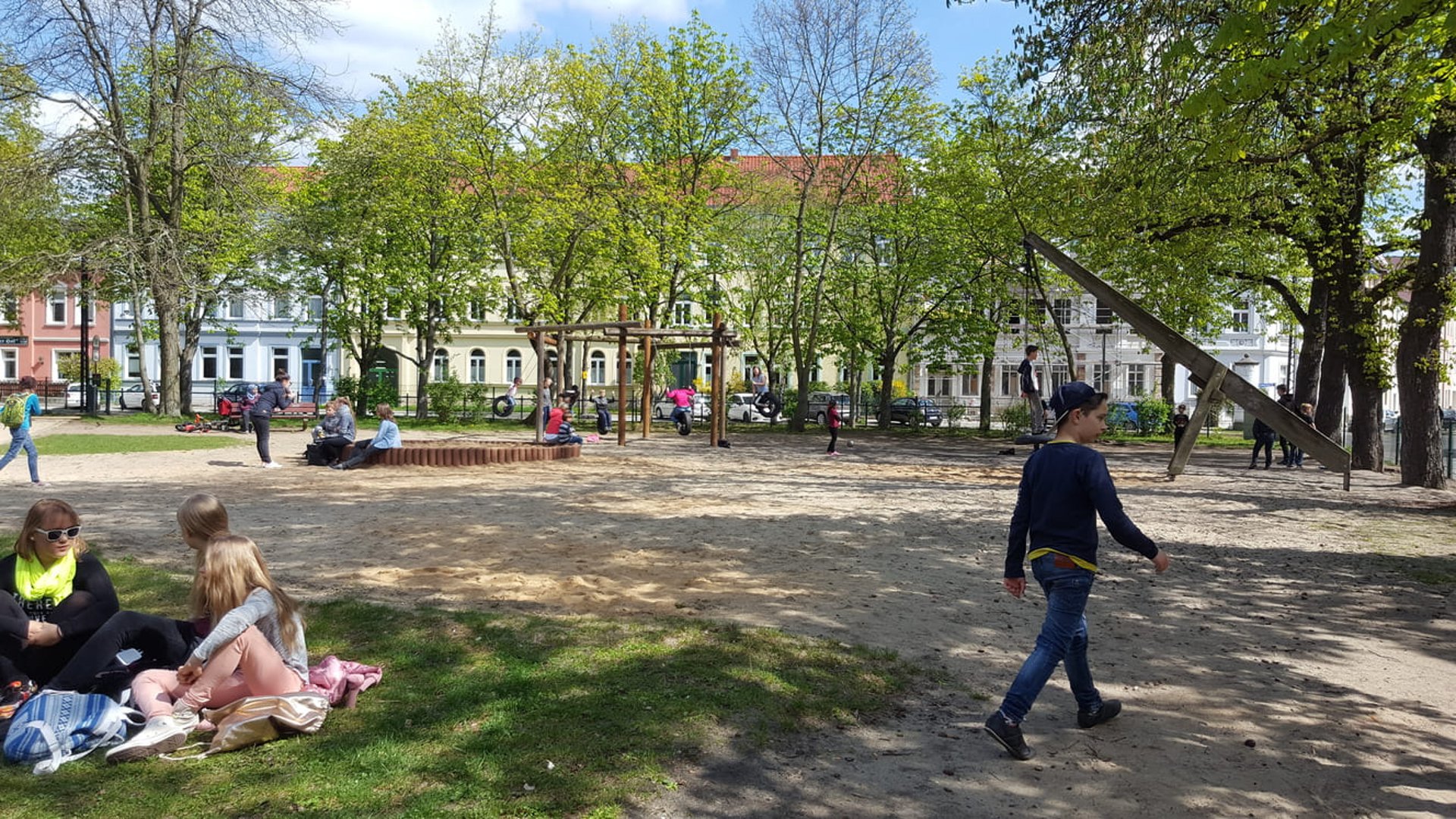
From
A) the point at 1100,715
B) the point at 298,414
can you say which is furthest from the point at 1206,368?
the point at 298,414

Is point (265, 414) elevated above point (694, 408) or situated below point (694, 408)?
above

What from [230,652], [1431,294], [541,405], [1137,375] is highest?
[1431,294]

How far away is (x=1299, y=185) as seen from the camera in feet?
61.9

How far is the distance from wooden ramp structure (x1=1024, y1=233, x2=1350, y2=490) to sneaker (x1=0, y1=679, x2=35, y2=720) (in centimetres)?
1065

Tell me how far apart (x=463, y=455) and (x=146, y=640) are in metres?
13.3

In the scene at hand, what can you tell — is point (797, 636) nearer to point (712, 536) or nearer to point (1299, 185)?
point (712, 536)

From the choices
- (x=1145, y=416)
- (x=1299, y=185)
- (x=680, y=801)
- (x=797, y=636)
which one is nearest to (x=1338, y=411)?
(x=1299, y=185)

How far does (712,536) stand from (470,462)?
9.00 meters

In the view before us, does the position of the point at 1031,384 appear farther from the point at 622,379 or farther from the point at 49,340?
the point at 49,340

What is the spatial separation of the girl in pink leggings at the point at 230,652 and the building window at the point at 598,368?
61751 millimetres

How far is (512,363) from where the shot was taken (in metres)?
65.1

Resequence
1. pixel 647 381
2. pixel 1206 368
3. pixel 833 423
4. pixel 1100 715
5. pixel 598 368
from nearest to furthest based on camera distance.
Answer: pixel 1100 715 → pixel 1206 368 → pixel 833 423 → pixel 647 381 → pixel 598 368

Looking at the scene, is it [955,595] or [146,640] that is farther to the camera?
[955,595]

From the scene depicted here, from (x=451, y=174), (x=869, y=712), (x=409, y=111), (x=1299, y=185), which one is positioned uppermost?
(x=409, y=111)
